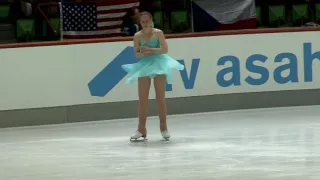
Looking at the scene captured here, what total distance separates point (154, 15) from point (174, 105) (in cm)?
450

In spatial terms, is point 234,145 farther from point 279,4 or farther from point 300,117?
point 279,4

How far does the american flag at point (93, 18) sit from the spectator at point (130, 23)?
67 mm

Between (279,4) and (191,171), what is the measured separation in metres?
9.27

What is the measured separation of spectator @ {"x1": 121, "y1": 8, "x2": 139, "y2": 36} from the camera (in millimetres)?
11757

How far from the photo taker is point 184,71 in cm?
1015

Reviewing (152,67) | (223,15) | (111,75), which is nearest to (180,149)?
(152,67)

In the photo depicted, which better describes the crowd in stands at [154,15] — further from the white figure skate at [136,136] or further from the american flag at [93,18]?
the white figure skate at [136,136]

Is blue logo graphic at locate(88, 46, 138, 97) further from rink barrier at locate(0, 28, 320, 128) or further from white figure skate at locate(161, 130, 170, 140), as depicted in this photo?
white figure skate at locate(161, 130, 170, 140)

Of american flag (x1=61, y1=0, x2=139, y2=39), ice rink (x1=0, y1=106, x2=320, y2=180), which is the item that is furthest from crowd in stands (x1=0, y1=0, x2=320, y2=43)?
ice rink (x1=0, y1=106, x2=320, y2=180)

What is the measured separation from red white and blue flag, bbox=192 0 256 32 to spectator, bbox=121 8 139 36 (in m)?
1.12

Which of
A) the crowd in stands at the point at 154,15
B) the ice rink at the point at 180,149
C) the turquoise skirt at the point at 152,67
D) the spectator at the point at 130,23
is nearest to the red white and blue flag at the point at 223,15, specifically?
the crowd in stands at the point at 154,15

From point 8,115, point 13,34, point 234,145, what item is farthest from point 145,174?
point 13,34

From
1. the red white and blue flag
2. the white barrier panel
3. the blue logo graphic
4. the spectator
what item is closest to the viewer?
the white barrier panel

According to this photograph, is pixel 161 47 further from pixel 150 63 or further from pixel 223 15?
pixel 223 15
